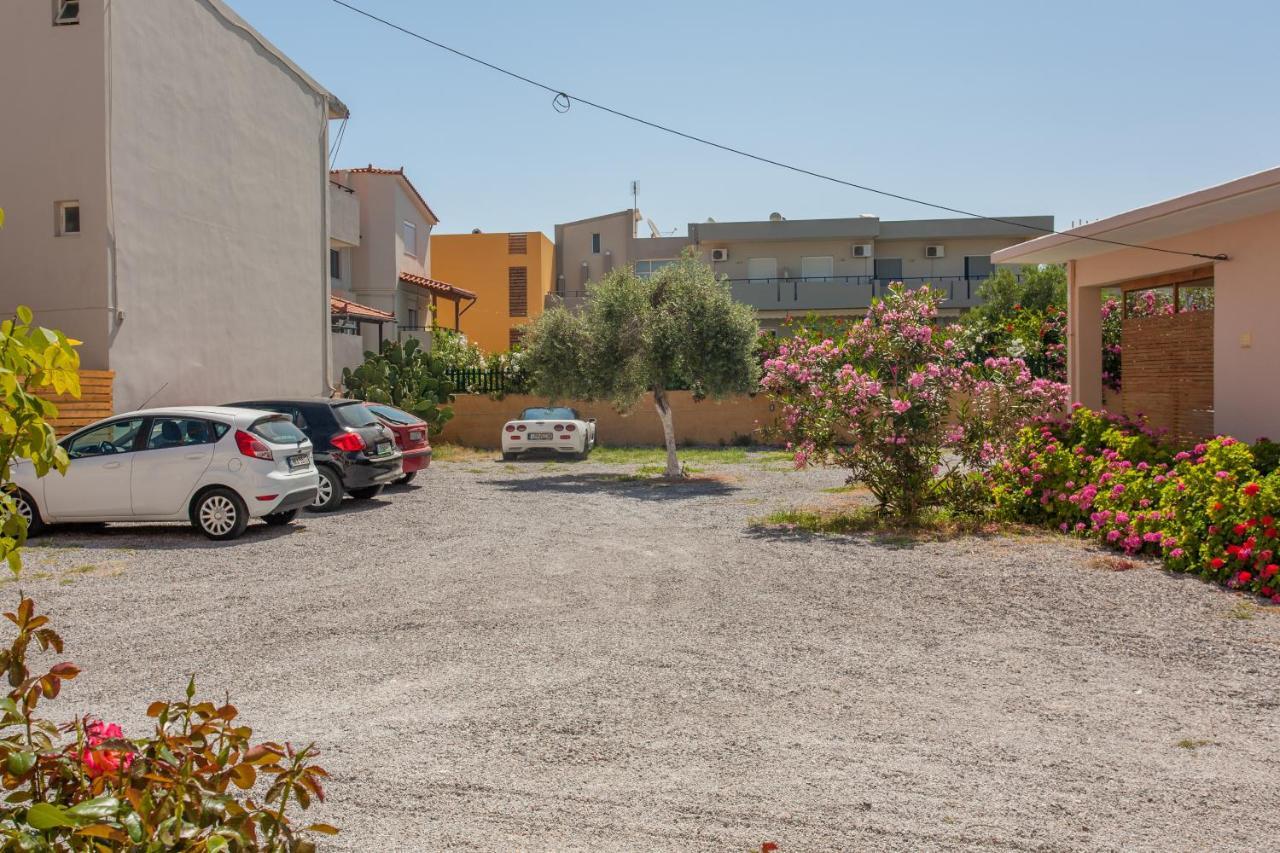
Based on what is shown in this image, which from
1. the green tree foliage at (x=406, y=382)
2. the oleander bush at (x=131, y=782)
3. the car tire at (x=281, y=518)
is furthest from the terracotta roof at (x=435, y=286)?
the oleander bush at (x=131, y=782)

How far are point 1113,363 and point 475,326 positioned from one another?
3273 centimetres

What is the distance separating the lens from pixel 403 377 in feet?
90.3

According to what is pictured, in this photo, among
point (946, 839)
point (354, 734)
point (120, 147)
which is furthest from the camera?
point (120, 147)

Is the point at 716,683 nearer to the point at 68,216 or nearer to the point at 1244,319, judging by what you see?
the point at 1244,319

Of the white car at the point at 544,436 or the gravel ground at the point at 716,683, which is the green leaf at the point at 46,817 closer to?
the gravel ground at the point at 716,683

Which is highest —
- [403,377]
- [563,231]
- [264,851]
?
[563,231]

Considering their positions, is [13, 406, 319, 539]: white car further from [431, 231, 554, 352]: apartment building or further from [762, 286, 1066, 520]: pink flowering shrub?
[431, 231, 554, 352]: apartment building

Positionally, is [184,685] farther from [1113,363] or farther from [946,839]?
[1113,363]

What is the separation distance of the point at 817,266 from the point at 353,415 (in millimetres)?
31969

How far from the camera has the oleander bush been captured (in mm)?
2236

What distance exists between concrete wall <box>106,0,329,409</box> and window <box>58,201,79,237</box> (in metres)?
0.64

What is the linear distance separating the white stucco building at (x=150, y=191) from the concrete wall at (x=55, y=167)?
0.07ft

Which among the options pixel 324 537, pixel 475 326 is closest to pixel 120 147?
pixel 324 537

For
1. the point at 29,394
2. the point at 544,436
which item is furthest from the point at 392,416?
the point at 29,394
